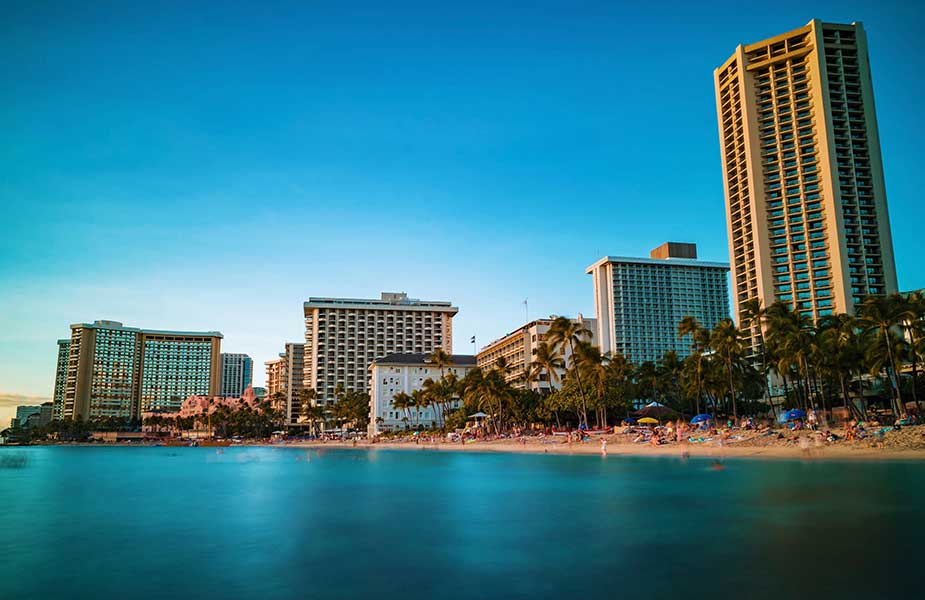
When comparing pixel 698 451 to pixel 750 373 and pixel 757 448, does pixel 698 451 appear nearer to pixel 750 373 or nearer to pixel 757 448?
pixel 757 448

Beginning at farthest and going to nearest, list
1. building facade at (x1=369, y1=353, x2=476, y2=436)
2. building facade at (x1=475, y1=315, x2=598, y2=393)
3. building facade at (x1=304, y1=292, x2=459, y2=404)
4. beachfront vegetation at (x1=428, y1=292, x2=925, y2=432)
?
1. building facade at (x1=304, y1=292, x2=459, y2=404)
2. building facade at (x1=369, y1=353, x2=476, y2=436)
3. building facade at (x1=475, y1=315, x2=598, y2=393)
4. beachfront vegetation at (x1=428, y1=292, x2=925, y2=432)

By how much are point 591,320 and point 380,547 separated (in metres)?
134

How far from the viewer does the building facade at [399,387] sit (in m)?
135

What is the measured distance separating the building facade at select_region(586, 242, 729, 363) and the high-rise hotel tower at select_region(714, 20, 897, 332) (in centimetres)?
4268

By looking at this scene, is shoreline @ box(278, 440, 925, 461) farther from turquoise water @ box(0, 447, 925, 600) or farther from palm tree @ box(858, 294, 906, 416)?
palm tree @ box(858, 294, 906, 416)

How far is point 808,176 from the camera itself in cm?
11288

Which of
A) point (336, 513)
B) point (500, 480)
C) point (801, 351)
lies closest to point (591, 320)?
point (801, 351)

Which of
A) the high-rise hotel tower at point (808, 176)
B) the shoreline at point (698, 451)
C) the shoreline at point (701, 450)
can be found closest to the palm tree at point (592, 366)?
the shoreline at point (701, 450)

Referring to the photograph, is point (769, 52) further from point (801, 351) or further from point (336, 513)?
point (336, 513)

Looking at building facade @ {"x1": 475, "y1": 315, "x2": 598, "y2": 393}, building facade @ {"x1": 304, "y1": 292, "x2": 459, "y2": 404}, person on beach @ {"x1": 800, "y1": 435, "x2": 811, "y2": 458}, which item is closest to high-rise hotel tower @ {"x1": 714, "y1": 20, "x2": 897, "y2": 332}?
building facade @ {"x1": 475, "y1": 315, "x2": 598, "y2": 393}

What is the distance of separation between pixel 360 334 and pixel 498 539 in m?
157

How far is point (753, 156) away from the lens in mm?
116750

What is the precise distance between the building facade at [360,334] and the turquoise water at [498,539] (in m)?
135

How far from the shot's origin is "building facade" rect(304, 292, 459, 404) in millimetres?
170125
